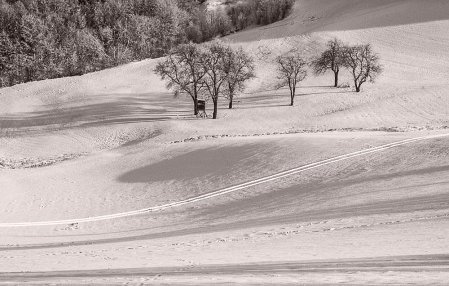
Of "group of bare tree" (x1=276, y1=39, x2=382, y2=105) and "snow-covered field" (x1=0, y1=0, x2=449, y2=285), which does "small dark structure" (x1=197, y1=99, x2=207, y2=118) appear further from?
"group of bare tree" (x1=276, y1=39, x2=382, y2=105)

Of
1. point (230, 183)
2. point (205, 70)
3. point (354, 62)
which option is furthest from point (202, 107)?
point (230, 183)

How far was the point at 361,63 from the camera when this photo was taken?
186ft

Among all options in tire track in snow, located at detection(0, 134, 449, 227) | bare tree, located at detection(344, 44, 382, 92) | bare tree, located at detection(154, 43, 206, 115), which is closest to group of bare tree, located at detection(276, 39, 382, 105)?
bare tree, located at detection(344, 44, 382, 92)

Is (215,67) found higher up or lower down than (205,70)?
higher up

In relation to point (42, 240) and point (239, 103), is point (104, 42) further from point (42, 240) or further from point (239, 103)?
point (42, 240)

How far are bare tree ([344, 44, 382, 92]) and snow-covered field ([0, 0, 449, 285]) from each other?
4.50 ft

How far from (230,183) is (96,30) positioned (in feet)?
356

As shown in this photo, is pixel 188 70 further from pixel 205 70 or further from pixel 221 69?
pixel 221 69

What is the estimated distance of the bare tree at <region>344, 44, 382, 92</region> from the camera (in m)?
56.7

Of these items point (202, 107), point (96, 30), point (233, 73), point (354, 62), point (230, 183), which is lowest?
point (230, 183)

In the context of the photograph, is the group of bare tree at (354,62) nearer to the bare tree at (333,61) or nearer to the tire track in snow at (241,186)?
the bare tree at (333,61)

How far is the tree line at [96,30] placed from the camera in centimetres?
9550

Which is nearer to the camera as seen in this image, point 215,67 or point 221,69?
point 215,67

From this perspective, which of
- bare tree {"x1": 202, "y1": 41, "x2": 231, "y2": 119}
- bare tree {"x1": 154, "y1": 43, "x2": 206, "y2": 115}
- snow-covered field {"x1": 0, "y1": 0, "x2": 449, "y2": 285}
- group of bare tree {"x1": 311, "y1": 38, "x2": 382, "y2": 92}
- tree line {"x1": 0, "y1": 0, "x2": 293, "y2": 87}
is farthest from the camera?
tree line {"x1": 0, "y1": 0, "x2": 293, "y2": 87}
